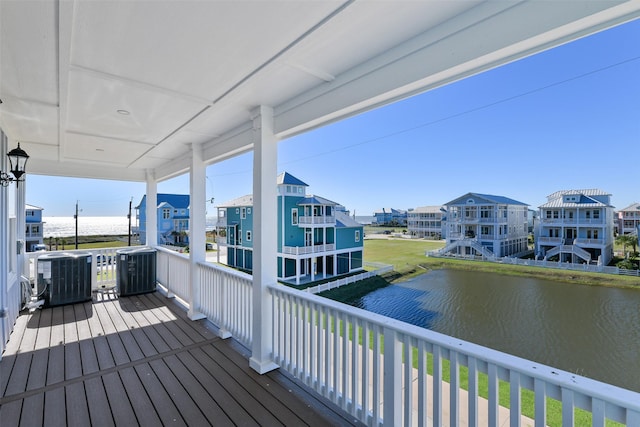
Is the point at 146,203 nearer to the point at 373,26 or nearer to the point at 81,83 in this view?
the point at 81,83

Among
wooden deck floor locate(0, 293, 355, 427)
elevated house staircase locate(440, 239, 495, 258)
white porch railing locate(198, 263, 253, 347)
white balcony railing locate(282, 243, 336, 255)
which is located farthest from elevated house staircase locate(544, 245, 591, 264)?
white porch railing locate(198, 263, 253, 347)

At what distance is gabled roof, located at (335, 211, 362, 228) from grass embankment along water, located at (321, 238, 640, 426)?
0.16 metres

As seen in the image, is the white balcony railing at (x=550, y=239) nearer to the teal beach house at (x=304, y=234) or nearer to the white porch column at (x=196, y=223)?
the teal beach house at (x=304, y=234)

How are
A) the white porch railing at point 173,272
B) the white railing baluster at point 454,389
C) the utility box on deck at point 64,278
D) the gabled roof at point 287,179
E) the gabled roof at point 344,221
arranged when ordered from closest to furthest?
the white railing baluster at point 454,389, the gabled roof at point 344,221, the gabled roof at point 287,179, the utility box on deck at point 64,278, the white porch railing at point 173,272

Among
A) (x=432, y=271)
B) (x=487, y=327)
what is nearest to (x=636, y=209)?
(x=487, y=327)

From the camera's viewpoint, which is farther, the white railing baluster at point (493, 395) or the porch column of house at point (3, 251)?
the porch column of house at point (3, 251)

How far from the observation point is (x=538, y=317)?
4.45 feet

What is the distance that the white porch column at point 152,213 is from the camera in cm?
596

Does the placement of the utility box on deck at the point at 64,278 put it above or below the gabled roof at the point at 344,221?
below

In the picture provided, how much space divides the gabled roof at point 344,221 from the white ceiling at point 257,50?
767 millimetres

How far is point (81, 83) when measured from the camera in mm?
2154

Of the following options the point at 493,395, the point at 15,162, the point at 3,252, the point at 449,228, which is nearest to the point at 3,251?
the point at 3,252

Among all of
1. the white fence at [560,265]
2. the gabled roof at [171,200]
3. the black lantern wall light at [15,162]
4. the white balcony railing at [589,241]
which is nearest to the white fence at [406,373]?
the white fence at [560,265]

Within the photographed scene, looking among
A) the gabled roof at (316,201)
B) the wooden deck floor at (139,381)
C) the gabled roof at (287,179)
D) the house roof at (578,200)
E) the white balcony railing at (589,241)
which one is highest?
the gabled roof at (287,179)
